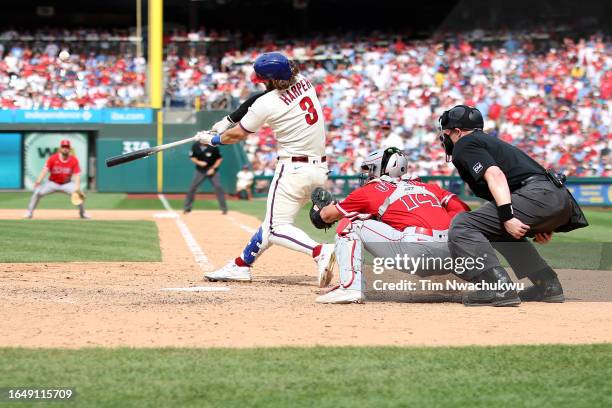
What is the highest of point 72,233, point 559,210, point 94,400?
point 559,210

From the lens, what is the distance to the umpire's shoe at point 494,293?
21.5ft

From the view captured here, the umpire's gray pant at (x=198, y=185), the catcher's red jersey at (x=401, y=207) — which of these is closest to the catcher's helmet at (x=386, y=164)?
the catcher's red jersey at (x=401, y=207)

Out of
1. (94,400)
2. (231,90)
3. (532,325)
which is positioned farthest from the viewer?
(231,90)

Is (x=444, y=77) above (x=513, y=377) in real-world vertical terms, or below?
above

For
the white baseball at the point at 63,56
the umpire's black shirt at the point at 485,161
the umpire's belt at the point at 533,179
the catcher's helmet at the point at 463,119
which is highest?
the white baseball at the point at 63,56

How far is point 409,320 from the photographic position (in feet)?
19.6

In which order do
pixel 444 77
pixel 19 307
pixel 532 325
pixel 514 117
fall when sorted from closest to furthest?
pixel 532 325 → pixel 19 307 → pixel 514 117 → pixel 444 77

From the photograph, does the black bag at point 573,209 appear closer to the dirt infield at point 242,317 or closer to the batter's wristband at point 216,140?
the dirt infield at point 242,317

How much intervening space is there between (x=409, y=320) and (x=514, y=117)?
932 inches

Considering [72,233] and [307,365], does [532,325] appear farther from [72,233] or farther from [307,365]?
[72,233]

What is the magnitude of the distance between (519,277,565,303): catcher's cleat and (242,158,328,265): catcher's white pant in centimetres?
181

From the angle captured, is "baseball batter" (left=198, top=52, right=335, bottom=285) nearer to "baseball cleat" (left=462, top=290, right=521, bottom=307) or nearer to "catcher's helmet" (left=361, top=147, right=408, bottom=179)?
"catcher's helmet" (left=361, top=147, right=408, bottom=179)

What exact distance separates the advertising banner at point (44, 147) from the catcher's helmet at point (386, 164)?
27082mm

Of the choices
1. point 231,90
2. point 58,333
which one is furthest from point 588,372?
point 231,90
